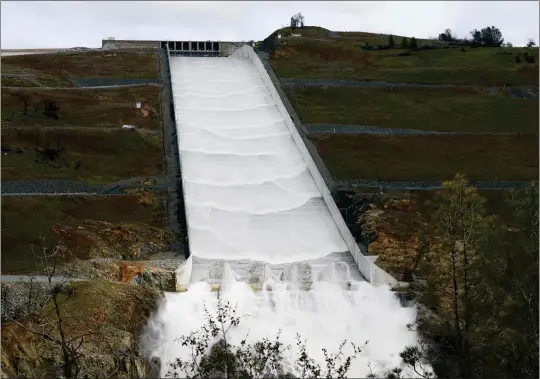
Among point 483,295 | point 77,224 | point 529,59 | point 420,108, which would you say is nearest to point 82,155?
point 77,224

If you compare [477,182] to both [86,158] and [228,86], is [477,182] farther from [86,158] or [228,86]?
[228,86]

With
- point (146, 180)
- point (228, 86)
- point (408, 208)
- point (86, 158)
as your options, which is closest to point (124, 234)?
point (146, 180)

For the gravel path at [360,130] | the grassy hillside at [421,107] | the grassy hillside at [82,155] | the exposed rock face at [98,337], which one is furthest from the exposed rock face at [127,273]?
the gravel path at [360,130]

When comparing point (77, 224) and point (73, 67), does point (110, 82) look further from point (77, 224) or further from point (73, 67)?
point (77, 224)

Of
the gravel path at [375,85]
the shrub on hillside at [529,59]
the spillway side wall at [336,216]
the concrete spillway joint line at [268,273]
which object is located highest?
the shrub on hillside at [529,59]

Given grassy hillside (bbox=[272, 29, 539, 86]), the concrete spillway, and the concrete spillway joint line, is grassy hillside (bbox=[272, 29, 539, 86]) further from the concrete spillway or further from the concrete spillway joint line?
the concrete spillway joint line

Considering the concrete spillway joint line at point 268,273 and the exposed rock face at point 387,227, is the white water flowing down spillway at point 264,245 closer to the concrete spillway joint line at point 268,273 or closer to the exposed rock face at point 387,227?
the concrete spillway joint line at point 268,273
